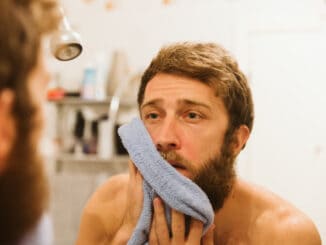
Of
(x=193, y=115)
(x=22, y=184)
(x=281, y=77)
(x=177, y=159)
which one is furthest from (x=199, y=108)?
(x=281, y=77)

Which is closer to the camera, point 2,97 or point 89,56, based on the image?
point 2,97

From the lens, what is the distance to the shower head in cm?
64

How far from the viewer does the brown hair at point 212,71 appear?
3.09ft

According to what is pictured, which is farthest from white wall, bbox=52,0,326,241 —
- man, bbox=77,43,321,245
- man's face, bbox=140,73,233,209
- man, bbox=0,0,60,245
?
man, bbox=0,0,60,245

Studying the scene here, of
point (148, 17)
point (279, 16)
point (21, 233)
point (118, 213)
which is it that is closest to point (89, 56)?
point (148, 17)

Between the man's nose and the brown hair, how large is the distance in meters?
0.12

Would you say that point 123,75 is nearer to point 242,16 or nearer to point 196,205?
point 242,16

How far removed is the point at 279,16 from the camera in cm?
196

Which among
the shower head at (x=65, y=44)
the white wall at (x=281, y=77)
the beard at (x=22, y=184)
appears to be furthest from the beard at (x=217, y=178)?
the white wall at (x=281, y=77)

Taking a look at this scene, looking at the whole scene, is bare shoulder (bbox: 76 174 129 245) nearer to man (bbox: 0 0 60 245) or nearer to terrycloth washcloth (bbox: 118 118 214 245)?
terrycloth washcloth (bbox: 118 118 214 245)

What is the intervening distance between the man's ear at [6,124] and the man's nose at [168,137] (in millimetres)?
526

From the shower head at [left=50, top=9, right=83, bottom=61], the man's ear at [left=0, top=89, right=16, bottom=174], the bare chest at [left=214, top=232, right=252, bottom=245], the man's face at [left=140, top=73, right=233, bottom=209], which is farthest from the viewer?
the bare chest at [left=214, top=232, right=252, bottom=245]

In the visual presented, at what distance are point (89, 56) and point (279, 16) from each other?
96cm

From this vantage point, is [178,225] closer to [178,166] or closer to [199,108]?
[178,166]
